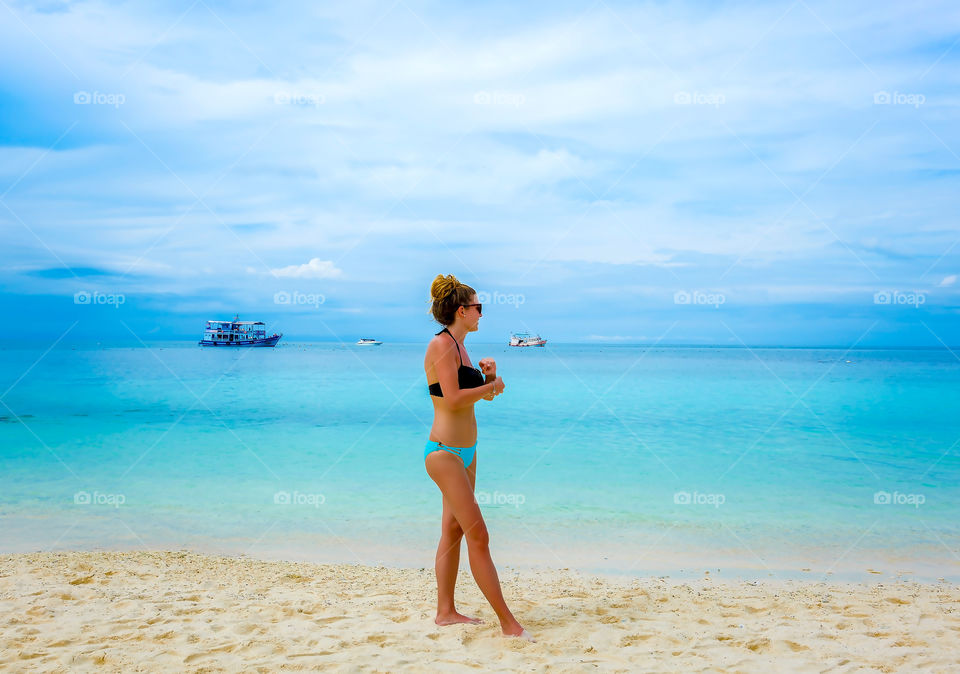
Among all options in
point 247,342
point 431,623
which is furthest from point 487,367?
point 247,342

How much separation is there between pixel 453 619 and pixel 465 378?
169 cm

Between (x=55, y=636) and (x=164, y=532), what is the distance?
4.14 m

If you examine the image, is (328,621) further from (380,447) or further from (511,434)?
(511,434)

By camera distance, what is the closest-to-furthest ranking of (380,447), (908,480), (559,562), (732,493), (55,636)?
(55,636) → (559,562) → (732,493) → (908,480) → (380,447)

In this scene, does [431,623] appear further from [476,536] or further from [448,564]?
[476,536]

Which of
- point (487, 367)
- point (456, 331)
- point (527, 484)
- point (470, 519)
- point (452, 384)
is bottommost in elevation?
point (527, 484)

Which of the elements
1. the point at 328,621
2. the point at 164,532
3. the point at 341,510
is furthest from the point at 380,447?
the point at 328,621

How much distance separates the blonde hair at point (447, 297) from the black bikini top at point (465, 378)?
17 centimetres

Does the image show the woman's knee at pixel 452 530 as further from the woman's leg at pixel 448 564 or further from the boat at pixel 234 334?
the boat at pixel 234 334

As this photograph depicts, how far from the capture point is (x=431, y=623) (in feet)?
14.1

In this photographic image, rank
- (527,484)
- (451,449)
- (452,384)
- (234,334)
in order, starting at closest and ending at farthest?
(452,384)
(451,449)
(527,484)
(234,334)

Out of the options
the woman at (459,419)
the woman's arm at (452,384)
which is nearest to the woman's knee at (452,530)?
the woman at (459,419)

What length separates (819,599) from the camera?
201 inches

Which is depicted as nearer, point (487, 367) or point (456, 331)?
point (487, 367)
